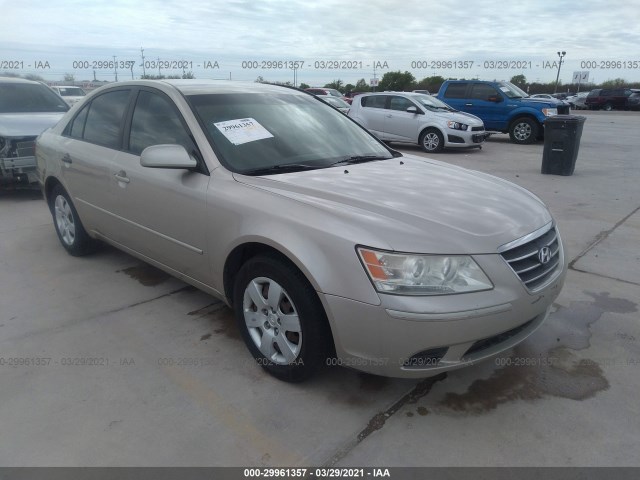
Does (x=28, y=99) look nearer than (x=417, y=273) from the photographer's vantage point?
No

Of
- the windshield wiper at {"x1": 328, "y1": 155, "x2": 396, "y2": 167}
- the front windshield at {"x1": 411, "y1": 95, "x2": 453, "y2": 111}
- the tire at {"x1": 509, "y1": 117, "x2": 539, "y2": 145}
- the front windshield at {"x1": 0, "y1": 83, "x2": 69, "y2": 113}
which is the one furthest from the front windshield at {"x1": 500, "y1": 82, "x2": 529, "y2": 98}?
the windshield wiper at {"x1": 328, "y1": 155, "x2": 396, "y2": 167}

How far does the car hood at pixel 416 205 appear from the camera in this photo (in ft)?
7.49

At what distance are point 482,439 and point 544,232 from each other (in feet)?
3.83

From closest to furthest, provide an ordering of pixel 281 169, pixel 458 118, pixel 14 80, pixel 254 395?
pixel 254 395 < pixel 281 169 < pixel 14 80 < pixel 458 118

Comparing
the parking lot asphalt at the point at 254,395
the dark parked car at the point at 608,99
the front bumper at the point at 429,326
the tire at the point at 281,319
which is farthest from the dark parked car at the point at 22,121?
the dark parked car at the point at 608,99

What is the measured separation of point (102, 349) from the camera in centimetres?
309

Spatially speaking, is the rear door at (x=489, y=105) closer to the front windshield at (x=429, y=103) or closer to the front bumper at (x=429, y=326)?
the front windshield at (x=429, y=103)

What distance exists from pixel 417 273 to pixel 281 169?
1.20 metres

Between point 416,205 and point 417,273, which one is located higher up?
point 416,205

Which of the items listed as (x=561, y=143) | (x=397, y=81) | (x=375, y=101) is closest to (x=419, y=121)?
(x=375, y=101)

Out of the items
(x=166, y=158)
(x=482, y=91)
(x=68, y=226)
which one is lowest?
(x=68, y=226)

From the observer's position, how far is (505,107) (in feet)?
45.9

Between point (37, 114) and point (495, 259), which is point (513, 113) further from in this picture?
point (495, 259)

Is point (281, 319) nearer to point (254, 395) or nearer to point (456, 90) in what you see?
point (254, 395)
